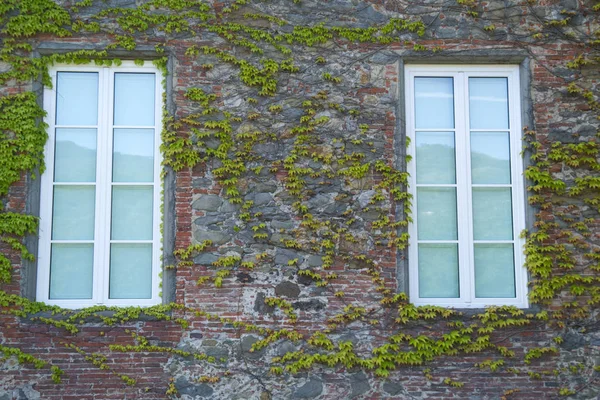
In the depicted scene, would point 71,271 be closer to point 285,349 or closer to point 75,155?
point 75,155

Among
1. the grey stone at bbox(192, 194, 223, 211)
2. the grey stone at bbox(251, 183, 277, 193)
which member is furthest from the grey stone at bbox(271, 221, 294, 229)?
the grey stone at bbox(192, 194, 223, 211)

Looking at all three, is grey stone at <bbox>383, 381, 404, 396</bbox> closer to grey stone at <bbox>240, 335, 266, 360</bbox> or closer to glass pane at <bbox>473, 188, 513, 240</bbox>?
grey stone at <bbox>240, 335, 266, 360</bbox>

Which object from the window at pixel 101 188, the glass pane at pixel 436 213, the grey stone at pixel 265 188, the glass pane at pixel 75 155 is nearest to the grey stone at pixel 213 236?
the window at pixel 101 188

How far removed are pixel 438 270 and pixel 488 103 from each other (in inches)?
68.0

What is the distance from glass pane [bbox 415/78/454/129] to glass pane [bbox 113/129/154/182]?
2.62 metres

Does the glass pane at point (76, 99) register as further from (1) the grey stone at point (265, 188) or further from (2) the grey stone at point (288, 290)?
(2) the grey stone at point (288, 290)

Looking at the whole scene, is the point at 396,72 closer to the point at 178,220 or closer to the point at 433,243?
the point at 433,243

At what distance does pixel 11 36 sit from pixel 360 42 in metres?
3.35

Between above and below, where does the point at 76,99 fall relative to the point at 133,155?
above

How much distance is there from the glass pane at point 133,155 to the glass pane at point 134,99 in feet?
0.35

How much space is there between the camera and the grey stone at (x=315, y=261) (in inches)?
232

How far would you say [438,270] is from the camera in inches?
238

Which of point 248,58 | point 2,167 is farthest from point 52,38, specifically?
point 248,58

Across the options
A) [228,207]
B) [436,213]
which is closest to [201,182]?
[228,207]
